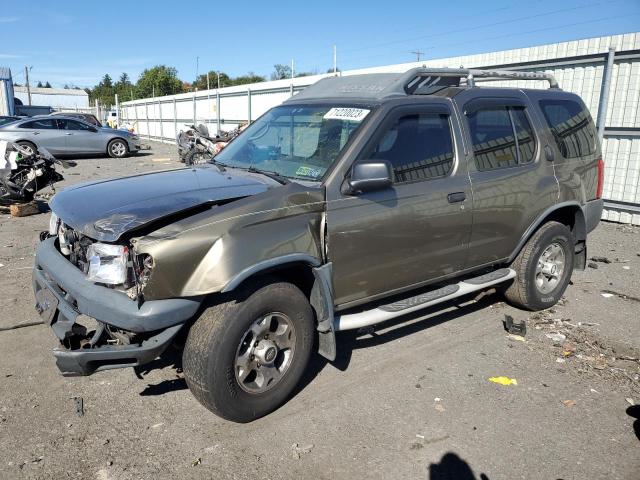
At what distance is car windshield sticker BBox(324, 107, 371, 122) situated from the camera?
384 cm

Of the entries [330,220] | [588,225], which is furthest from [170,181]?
[588,225]

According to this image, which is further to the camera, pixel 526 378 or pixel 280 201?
pixel 526 378

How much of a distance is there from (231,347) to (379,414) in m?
1.15

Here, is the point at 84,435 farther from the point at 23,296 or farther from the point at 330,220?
the point at 23,296

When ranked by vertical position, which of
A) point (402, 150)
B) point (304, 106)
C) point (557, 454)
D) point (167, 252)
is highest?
point (304, 106)

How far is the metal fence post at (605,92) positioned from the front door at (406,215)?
668 centimetres

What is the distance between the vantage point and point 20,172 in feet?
31.5

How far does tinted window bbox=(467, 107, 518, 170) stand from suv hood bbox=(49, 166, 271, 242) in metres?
1.98

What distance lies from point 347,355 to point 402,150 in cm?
174

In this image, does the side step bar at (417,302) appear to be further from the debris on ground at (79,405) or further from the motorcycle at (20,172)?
the motorcycle at (20,172)

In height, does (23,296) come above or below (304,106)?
below

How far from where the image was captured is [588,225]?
18.0 ft

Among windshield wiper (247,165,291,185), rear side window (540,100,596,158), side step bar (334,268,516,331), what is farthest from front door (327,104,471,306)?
rear side window (540,100,596,158)

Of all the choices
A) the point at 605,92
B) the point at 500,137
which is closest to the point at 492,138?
the point at 500,137
